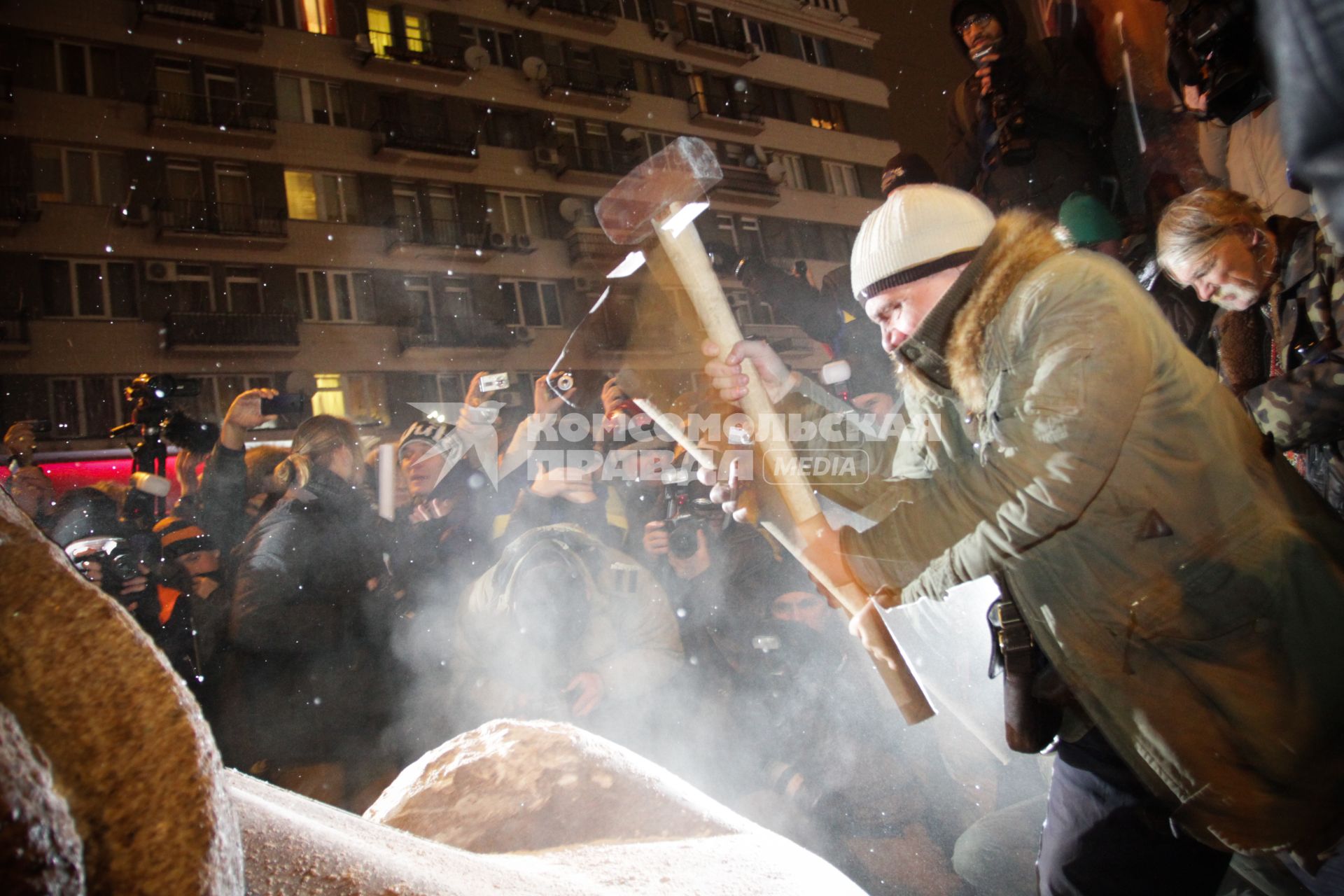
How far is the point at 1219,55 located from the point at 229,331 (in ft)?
49.4

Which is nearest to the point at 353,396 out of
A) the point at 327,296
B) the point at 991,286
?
the point at 327,296

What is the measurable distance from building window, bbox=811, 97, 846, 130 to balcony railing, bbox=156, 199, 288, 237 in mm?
15686

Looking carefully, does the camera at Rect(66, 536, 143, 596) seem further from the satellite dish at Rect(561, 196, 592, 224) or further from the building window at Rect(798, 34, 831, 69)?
the building window at Rect(798, 34, 831, 69)

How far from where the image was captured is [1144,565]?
1526 mm

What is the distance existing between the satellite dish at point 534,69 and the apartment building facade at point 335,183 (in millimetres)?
91

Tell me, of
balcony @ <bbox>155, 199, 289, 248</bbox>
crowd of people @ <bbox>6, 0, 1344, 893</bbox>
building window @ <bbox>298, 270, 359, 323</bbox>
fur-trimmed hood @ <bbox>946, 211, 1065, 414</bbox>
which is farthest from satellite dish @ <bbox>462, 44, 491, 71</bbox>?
fur-trimmed hood @ <bbox>946, 211, 1065, 414</bbox>

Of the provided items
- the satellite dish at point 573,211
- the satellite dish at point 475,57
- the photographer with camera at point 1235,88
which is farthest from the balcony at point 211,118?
the photographer with camera at point 1235,88

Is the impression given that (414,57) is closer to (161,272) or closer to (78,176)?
(78,176)

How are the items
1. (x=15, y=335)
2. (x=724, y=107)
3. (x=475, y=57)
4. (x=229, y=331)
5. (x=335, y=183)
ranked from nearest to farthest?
1. (x=15, y=335)
2. (x=229, y=331)
3. (x=335, y=183)
4. (x=475, y=57)
5. (x=724, y=107)

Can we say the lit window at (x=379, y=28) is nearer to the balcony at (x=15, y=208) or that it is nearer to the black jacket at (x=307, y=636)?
the balcony at (x=15, y=208)

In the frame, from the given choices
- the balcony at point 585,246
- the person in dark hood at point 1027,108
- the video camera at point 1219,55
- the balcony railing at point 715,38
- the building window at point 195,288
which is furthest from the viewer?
the balcony railing at point 715,38

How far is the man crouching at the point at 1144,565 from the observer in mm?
1480

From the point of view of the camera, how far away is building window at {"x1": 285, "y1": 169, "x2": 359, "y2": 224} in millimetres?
15734

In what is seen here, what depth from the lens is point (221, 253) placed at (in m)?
14.7
